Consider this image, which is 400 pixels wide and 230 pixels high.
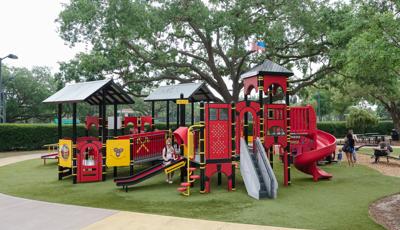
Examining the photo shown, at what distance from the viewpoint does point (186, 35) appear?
2172 cm

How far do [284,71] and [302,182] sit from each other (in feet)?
14.2

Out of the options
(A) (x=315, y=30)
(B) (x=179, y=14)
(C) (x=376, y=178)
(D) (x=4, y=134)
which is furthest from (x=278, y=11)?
(D) (x=4, y=134)

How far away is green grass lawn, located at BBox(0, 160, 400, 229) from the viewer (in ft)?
26.6

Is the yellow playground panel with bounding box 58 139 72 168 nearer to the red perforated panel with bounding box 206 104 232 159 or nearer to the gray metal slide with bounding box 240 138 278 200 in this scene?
the red perforated panel with bounding box 206 104 232 159

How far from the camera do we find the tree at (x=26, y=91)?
49.2m

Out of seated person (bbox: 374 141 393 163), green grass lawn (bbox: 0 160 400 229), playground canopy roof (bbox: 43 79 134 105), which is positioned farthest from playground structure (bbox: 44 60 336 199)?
seated person (bbox: 374 141 393 163)

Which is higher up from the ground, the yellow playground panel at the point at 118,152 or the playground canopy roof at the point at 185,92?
the playground canopy roof at the point at 185,92

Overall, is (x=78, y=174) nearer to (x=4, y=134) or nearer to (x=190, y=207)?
(x=190, y=207)

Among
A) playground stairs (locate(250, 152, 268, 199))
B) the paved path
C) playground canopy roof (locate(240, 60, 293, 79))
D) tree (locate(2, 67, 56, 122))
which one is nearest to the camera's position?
the paved path

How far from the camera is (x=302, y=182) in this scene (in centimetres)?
1324

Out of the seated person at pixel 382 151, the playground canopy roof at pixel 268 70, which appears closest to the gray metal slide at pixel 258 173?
the playground canopy roof at pixel 268 70

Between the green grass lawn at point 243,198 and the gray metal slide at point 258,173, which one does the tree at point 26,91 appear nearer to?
the green grass lawn at point 243,198

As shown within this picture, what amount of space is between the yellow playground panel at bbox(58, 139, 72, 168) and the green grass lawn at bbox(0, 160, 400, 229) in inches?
28.1

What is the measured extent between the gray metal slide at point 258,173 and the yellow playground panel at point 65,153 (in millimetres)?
6754
